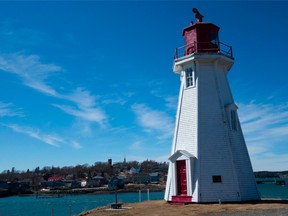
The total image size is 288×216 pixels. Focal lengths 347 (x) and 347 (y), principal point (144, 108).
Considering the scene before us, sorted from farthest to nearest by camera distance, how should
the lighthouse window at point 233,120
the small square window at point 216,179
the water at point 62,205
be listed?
the water at point 62,205
the lighthouse window at point 233,120
the small square window at point 216,179

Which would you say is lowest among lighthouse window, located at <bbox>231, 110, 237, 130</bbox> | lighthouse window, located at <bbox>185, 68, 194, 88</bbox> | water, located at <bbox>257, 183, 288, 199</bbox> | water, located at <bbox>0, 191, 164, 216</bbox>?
water, located at <bbox>0, 191, 164, 216</bbox>

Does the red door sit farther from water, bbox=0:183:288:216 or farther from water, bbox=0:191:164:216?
water, bbox=0:191:164:216

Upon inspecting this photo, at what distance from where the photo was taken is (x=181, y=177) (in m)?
20.1

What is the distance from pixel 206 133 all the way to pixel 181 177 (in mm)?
2924

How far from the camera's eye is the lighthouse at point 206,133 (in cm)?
1923

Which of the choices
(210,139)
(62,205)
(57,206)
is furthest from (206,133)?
(62,205)

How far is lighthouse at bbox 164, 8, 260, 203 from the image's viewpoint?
19.2 metres

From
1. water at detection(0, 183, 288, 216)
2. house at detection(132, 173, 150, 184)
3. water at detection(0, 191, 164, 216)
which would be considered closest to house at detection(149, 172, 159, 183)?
house at detection(132, 173, 150, 184)

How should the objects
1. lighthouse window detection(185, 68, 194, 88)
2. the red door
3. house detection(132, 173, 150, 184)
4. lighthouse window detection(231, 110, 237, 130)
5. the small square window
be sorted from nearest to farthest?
the small square window < the red door < lighthouse window detection(231, 110, 237, 130) < lighthouse window detection(185, 68, 194, 88) < house detection(132, 173, 150, 184)

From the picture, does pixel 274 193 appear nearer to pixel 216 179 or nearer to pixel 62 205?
pixel 62 205

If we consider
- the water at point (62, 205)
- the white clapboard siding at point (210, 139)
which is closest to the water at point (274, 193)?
the water at point (62, 205)

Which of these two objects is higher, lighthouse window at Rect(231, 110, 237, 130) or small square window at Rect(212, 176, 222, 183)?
lighthouse window at Rect(231, 110, 237, 130)

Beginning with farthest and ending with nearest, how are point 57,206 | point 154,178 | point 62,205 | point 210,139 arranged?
point 154,178 → point 62,205 → point 57,206 → point 210,139

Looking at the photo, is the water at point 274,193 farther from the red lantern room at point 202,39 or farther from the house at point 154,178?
the house at point 154,178
